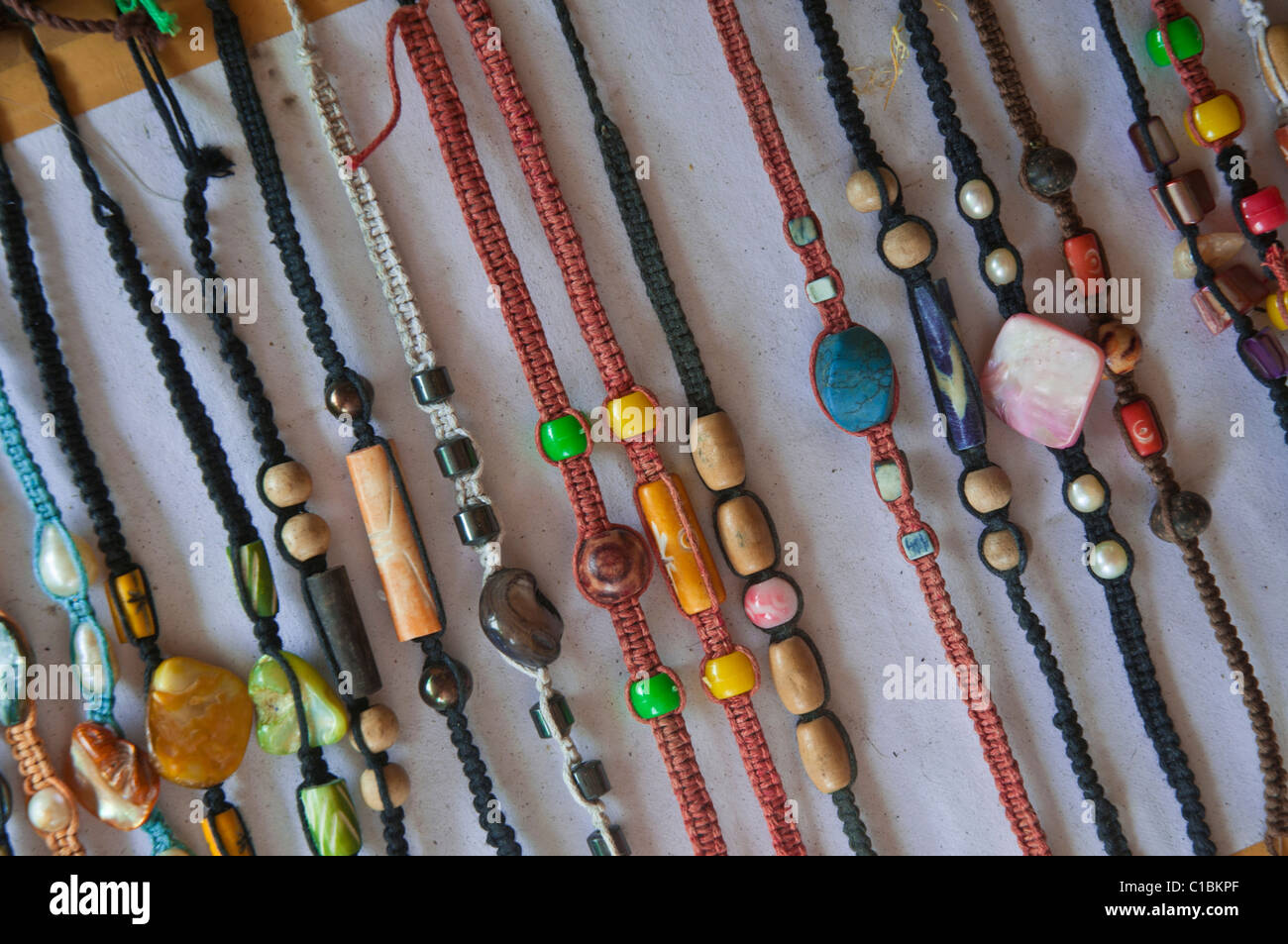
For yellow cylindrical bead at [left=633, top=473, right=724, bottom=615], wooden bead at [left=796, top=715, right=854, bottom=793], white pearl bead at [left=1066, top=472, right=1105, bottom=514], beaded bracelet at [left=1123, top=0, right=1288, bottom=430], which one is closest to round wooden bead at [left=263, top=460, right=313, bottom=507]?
yellow cylindrical bead at [left=633, top=473, right=724, bottom=615]

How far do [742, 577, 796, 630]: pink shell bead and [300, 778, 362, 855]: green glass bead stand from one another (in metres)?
0.52

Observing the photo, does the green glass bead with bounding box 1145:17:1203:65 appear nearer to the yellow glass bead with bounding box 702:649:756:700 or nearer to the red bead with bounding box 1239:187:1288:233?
the red bead with bounding box 1239:187:1288:233

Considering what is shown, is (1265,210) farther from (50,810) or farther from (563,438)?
(50,810)

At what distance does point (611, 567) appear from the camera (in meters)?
0.94

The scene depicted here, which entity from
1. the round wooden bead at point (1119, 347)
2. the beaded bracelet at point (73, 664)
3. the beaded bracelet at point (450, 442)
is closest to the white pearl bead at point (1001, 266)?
the round wooden bead at point (1119, 347)

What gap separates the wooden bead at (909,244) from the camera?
3.10ft

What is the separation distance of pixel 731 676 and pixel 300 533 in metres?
0.50

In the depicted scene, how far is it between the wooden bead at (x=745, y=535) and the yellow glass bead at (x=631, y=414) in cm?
13

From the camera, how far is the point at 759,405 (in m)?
0.99

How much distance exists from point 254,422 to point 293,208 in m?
0.25

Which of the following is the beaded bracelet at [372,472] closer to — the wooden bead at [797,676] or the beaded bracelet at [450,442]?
the beaded bracelet at [450,442]

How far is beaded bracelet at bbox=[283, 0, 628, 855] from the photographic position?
95 centimetres

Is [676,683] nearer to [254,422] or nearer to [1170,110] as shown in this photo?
[254,422]
